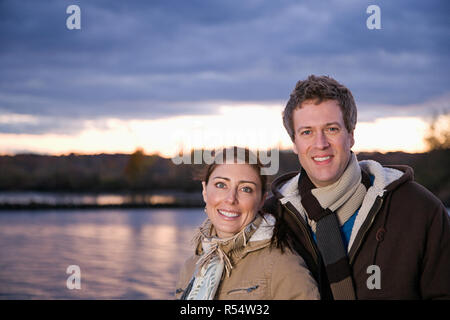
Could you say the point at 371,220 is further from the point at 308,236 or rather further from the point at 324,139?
the point at 324,139

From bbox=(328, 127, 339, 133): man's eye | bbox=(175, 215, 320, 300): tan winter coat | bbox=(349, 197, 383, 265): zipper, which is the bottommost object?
bbox=(175, 215, 320, 300): tan winter coat

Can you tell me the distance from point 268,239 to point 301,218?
0.38 m

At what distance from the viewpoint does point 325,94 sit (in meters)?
2.89

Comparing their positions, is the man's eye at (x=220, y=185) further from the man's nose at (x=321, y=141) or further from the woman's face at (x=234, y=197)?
the man's nose at (x=321, y=141)

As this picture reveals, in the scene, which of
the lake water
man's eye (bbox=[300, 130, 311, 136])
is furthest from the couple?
the lake water

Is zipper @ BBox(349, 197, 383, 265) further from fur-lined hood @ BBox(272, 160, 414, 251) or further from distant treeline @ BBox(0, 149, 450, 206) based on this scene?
distant treeline @ BBox(0, 149, 450, 206)

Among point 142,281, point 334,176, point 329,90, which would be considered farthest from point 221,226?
point 142,281

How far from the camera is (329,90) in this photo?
9.48 feet

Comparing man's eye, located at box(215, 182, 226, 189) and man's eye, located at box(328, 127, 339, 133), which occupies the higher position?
man's eye, located at box(328, 127, 339, 133)

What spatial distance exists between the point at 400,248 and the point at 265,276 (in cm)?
74

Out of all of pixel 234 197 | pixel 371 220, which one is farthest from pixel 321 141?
pixel 234 197

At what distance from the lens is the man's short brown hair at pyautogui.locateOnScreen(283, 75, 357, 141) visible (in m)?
2.90

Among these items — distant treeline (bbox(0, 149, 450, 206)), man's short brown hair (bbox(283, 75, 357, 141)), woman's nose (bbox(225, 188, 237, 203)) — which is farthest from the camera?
distant treeline (bbox(0, 149, 450, 206))
